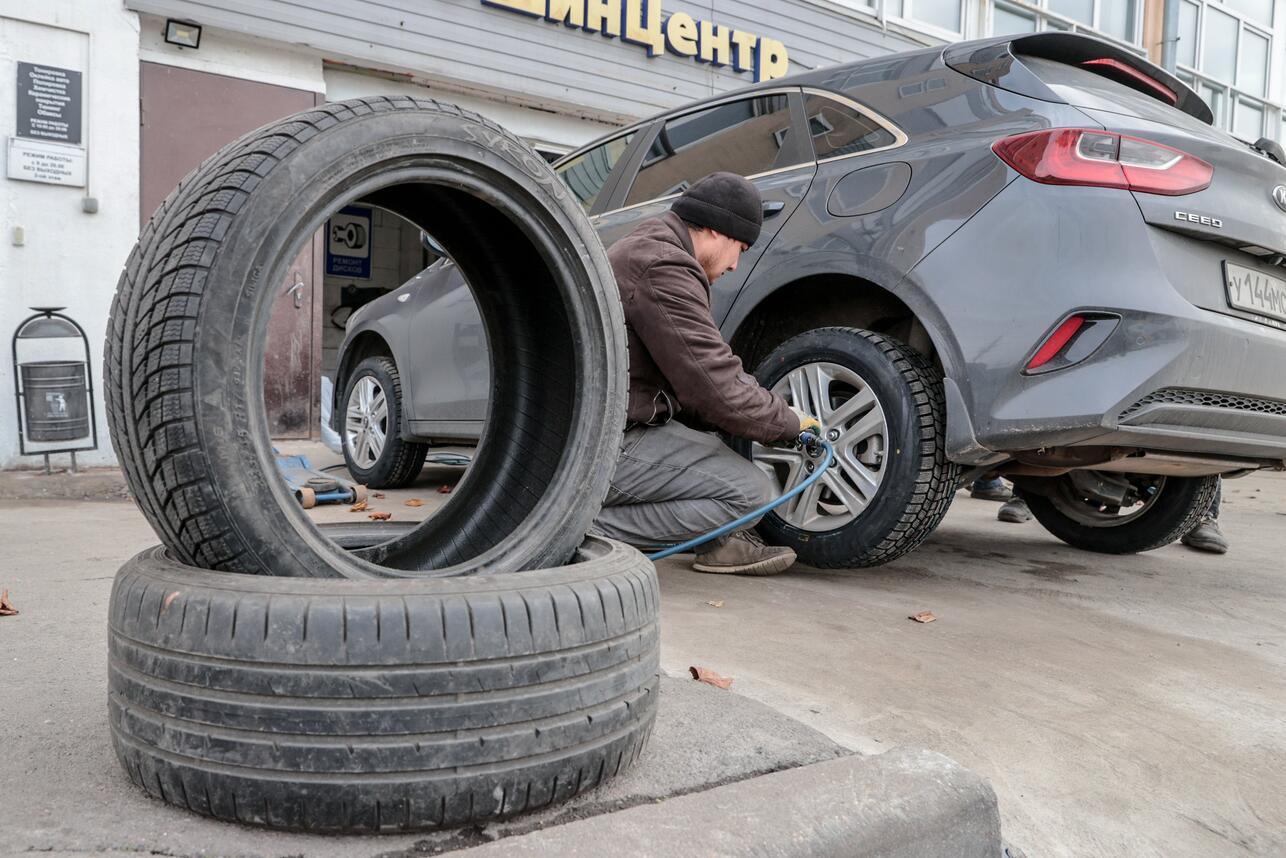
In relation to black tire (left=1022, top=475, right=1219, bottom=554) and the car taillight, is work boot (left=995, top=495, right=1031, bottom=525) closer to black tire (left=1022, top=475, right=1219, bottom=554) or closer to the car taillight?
black tire (left=1022, top=475, right=1219, bottom=554)

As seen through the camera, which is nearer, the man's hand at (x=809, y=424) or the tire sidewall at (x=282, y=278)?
the tire sidewall at (x=282, y=278)

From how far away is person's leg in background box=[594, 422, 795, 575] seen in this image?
10.7 ft

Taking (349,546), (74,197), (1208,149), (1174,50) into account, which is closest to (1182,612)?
(1208,149)

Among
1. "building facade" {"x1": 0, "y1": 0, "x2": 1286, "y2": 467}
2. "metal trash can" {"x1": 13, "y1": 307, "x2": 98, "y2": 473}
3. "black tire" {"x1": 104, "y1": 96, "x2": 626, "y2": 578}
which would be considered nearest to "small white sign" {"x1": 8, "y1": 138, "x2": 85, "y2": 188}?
"building facade" {"x1": 0, "y1": 0, "x2": 1286, "y2": 467}

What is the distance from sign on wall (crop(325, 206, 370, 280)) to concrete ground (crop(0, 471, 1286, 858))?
10116mm

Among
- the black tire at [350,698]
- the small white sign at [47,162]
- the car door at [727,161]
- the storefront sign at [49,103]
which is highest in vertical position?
the storefront sign at [49,103]

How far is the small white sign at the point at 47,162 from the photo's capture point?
635 centimetres

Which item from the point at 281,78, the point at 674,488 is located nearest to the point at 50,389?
the point at 281,78

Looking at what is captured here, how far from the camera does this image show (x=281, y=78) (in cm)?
744

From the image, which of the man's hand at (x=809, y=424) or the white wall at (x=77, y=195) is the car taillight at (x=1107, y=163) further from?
the white wall at (x=77, y=195)

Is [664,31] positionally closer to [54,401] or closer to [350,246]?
[54,401]

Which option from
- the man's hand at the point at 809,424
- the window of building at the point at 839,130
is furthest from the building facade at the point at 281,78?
the man's hand at the point at 809,424

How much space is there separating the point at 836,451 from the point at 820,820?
2.10 m

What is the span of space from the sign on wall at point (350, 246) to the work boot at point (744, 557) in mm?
11265
